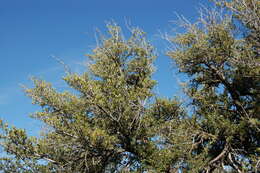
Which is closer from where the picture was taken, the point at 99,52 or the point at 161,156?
the point at 161,156

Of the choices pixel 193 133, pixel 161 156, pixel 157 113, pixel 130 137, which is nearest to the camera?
pixel 161 156

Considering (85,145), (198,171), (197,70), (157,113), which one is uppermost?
(197,70)

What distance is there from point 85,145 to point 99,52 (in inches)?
246

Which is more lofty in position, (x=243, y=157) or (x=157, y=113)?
(x=157, y=113)

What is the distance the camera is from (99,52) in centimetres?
1609

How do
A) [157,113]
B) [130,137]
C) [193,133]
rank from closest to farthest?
[130,137], [193,133], [157,113]

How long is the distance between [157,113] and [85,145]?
426cm

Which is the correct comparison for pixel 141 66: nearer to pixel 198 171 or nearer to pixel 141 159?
pixel 141 159

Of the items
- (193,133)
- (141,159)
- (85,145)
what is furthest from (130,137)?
(193,133)

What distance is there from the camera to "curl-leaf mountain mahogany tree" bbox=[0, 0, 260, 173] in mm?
11836

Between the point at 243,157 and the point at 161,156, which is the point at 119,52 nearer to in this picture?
the point at 161,156

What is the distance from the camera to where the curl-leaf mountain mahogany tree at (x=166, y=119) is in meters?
11.8

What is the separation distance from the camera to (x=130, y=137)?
1238 cm

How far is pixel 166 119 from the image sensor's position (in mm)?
14258
